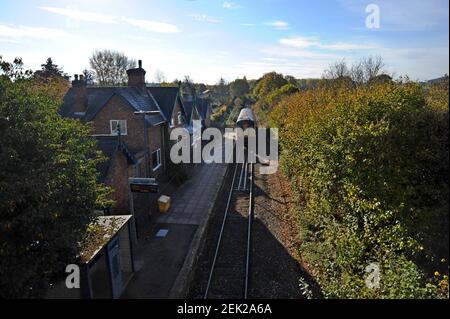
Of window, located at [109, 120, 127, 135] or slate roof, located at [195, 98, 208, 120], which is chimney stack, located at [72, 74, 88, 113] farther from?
slate roof, located at [195, 98, 208, 120]

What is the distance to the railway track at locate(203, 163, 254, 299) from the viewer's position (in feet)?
33.0

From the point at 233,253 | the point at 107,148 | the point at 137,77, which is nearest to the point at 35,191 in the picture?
the point at 107,148

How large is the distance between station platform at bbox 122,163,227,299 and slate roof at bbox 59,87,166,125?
5.89 metres

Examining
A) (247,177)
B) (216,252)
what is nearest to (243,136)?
(247,177)

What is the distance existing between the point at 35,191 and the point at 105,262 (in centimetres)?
408

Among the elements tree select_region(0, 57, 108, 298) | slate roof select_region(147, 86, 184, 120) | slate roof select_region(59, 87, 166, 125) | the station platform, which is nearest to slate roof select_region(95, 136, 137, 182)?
tree select_region(0, 57, 108, 298)

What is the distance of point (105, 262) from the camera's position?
928cm

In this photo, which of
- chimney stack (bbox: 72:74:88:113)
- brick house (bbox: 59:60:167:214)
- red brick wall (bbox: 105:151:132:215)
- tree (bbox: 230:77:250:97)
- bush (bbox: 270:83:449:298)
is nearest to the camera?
bush (bbox: 270:83:449:298)

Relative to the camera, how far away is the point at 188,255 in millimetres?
12031

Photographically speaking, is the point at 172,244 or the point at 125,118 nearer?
the point at 172,244

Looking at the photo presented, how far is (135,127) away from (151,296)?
1159 cm

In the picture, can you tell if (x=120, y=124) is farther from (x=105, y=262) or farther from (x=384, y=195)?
(x=384, y=195)

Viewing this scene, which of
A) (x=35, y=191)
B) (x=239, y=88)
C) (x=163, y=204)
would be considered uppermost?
(x=239, y=88)

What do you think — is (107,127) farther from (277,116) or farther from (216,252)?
(277,116)
